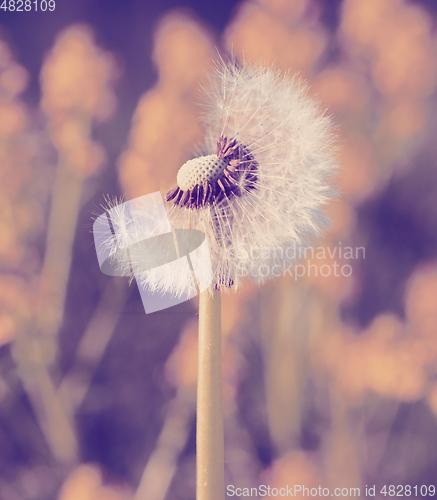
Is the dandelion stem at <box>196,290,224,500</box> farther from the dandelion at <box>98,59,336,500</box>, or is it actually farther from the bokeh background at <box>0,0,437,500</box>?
the bokeh background at <box>0,0,437,500</box>

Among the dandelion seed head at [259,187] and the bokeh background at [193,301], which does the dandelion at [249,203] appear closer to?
the dandelion seed head at [259,187]

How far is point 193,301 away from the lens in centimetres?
65

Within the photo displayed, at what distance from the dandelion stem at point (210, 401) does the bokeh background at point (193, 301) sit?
0.39 feet

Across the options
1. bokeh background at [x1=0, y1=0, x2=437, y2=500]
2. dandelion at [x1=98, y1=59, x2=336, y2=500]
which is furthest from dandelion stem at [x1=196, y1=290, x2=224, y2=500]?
bokeh background at [x1=0, y1=0, x2=437, y2=500]

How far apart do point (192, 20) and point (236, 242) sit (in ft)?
1.41

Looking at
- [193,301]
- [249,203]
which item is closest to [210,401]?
[193,301]

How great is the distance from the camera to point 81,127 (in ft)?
2.19

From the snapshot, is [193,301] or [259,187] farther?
[193,301]

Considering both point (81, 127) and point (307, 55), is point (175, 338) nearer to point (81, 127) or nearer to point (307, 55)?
point (81, 127)

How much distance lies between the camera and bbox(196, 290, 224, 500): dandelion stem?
0.51 metres

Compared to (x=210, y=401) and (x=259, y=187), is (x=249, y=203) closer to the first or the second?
(x=259, y=187)

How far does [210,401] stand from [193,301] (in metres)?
0.19

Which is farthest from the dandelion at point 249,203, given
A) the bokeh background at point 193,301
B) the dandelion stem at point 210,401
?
the bokeh background at point 193,301

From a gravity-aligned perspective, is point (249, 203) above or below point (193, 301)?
above
